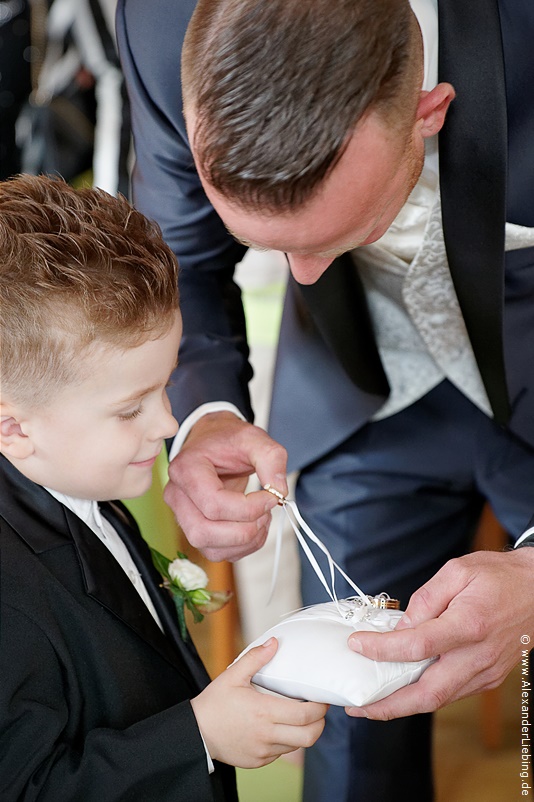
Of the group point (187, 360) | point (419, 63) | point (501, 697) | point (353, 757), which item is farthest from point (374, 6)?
point (501, 697)

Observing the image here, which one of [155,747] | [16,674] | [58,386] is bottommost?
[155,747]

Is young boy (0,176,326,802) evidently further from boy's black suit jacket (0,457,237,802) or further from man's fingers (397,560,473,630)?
man's fingers (397,560,473,630)

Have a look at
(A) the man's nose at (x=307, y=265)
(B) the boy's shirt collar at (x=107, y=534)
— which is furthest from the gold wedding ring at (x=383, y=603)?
(A) the man's nose at (x=307, y=265)

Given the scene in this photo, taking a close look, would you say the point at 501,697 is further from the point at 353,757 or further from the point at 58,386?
the point at 58,386

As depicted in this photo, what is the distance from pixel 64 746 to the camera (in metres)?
0.97

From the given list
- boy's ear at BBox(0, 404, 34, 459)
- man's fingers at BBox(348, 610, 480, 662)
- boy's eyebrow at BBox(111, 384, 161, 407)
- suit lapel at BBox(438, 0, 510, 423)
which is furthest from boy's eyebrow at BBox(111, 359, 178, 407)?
suit lapel at BBox(438, 0, 510, 423)

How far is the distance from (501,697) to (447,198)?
142 centimetres

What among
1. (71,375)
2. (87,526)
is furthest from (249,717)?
(71,375)

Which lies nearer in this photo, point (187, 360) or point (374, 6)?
point (374, 6)

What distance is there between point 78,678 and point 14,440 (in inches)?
10.4

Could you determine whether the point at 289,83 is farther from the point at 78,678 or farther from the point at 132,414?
the point at 78,678

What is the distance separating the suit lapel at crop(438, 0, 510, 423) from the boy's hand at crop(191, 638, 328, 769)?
0.56 m

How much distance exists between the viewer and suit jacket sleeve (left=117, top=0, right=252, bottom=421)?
51.9 inches

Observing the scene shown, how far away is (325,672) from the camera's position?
954 mm
